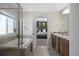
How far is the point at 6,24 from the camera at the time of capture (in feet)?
14.5

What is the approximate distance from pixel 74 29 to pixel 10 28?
222 cm

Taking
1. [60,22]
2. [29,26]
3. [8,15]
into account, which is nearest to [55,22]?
[60,22]

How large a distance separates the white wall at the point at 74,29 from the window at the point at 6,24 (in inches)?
78.9

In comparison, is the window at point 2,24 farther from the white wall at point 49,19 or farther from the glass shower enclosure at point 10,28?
the white wall at point 49,19

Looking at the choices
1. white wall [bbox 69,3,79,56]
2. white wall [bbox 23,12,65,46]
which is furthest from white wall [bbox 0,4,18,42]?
white wall [bbox 23,12,65,46]

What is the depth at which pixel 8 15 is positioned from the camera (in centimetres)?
451

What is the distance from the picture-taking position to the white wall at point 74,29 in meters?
3.36

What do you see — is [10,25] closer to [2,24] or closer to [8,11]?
[2,24]

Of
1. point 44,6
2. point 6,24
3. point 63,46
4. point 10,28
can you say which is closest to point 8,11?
point 6,24

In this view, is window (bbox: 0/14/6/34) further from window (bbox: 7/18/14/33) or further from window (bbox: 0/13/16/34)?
window (bbox: 7/18/14/33)

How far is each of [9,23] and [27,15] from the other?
329cm

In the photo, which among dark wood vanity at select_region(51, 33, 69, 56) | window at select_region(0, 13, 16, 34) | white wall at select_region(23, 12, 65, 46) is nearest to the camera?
dark wood vanity at select_region(51, 33, 69, 56)

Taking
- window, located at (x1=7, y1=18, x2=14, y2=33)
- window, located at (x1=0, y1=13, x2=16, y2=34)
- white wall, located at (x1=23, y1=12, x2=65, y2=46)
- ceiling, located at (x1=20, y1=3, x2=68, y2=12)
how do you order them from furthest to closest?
white wall, located at (x1=23, y1=12, x2=65, y2=46) → ceiling, located at (x1=20, y1=3, x2=68, y2=12) → window, located at (x1=7, y1=18, x2=14, y2=33) → window, located at (x1=0, y1=13, x2=16, y2=34)

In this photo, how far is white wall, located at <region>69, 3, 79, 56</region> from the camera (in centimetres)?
336
